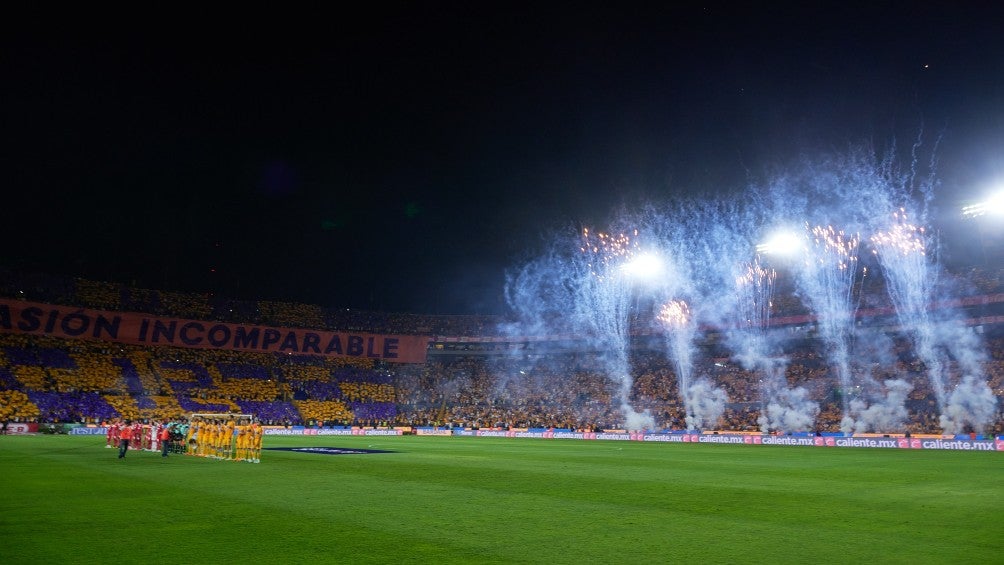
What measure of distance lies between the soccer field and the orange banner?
36.2 metres

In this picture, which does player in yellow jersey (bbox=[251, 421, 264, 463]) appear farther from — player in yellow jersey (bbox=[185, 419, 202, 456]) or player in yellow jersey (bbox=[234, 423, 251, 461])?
player in yellow jersey (bbox=[185, 419, 202, 456])

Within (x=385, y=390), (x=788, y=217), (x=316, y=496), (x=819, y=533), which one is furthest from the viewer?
(x=385, y=390)

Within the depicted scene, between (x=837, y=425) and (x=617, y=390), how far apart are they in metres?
18.3

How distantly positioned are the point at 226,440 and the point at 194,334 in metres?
38.0

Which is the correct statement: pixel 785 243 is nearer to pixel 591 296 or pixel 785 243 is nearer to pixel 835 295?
pixel 835 295

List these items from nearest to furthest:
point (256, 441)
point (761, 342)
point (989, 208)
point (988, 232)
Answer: point (256, 441), point (989, 208), point (988, 232), point (761, 342)

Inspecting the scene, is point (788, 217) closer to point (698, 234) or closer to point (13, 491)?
point (698, 234)

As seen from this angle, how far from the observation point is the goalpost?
21.9 metres

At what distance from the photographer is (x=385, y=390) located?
63.4 meters

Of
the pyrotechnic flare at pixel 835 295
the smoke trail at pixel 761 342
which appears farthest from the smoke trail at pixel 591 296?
the pyrotechnic flare at pixel 835 295

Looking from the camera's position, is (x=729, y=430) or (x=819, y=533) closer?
(x=819, y=533)

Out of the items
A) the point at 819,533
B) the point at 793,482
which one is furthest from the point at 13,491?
the point at 793,482

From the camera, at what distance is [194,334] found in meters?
56.8

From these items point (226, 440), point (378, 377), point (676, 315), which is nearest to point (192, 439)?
point (226, 440)
